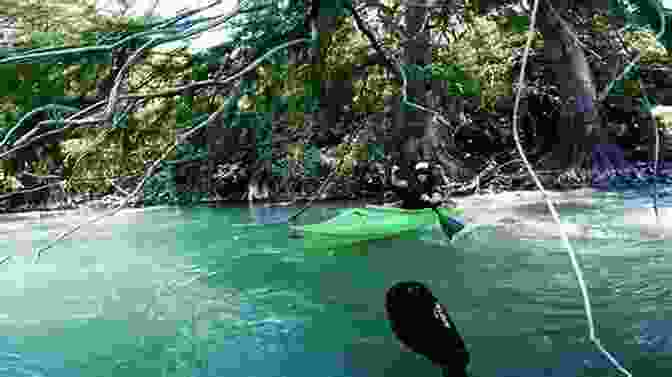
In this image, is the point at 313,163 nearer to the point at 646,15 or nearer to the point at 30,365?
the point at 30,365

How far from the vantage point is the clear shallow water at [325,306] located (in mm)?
3010

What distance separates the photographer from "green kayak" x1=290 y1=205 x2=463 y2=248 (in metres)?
5.11

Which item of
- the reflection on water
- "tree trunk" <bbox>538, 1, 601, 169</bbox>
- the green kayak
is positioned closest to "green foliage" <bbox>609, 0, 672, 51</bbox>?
the green kayak

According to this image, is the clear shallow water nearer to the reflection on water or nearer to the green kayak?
the reflection on water

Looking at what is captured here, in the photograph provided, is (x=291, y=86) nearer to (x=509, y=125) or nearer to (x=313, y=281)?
(x=313, y=281)

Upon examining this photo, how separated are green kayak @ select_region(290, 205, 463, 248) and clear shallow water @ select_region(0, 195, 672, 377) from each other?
0.69ft

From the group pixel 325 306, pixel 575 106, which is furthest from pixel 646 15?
pixel 575 106

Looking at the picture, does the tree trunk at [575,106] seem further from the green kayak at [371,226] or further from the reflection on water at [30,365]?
the reflection on water at [30,365]

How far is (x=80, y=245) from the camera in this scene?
25.0ft

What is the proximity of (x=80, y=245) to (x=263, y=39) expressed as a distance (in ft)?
20.5

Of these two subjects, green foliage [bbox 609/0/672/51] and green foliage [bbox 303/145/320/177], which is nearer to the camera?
green foliage [bbox 609/0/672/51]

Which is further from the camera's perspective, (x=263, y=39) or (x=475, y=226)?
(x=475, y=226)

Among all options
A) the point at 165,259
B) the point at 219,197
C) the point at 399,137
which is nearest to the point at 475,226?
the point at 399,137

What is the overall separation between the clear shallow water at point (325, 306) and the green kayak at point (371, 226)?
21 centimetres
